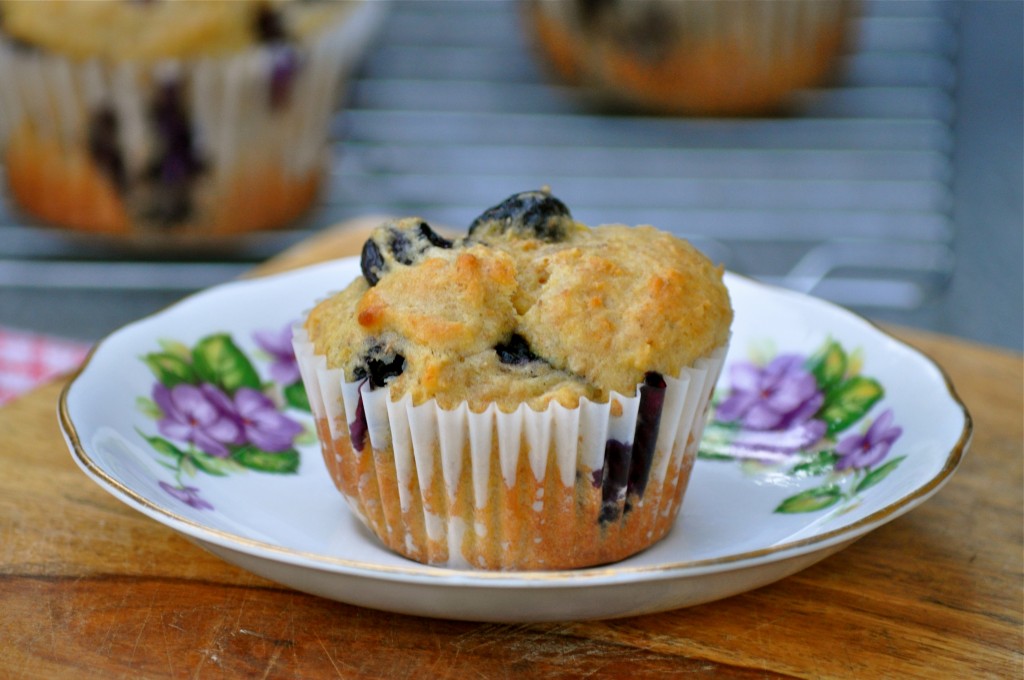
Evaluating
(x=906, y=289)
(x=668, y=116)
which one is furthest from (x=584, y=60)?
(x=906, y=289)

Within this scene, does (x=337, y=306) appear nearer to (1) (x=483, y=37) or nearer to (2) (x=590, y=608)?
(2) (x=590, y=608)

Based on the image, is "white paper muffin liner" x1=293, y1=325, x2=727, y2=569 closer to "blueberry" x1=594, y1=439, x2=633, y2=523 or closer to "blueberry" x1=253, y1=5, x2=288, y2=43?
"blueberry" x1=594, y1=439, x2=633, y2=523

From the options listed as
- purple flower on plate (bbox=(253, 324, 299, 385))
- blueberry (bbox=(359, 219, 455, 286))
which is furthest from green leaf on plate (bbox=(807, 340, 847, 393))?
purple flower on plate (bbox=(253, 324, 299, 385))

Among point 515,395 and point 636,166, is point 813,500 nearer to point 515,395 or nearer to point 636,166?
point 515,395

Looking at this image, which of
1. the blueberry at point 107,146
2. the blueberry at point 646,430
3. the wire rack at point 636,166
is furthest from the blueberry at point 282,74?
the blueberry at point 646,430

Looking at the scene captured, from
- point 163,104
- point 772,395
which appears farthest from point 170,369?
point 163,104

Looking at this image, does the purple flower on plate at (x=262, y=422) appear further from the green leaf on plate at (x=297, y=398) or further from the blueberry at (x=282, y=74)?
the blueberry at (x=282, y=74)
